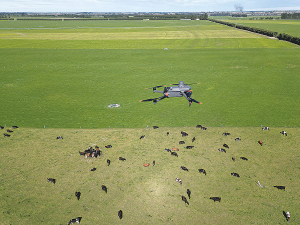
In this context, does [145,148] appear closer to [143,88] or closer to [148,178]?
[148,178]

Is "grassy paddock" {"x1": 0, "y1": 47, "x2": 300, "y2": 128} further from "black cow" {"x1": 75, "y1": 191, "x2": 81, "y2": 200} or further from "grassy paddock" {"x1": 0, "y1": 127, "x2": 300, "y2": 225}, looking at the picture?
"black cow" {"x1": 75, "y1": 191, "x2": 81, "y2": 200}

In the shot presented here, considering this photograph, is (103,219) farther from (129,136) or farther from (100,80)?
(100,80)

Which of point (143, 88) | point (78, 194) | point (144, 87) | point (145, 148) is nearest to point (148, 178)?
point (145, 148)

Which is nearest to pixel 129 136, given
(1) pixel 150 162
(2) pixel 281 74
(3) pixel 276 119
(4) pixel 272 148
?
(1) pixel 150 162

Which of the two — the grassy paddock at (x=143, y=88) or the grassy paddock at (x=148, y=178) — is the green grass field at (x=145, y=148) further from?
the grassy paddock at (x=143, y=88)

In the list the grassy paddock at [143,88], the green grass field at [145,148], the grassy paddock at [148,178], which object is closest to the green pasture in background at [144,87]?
the grassy paddock at [143,88]
